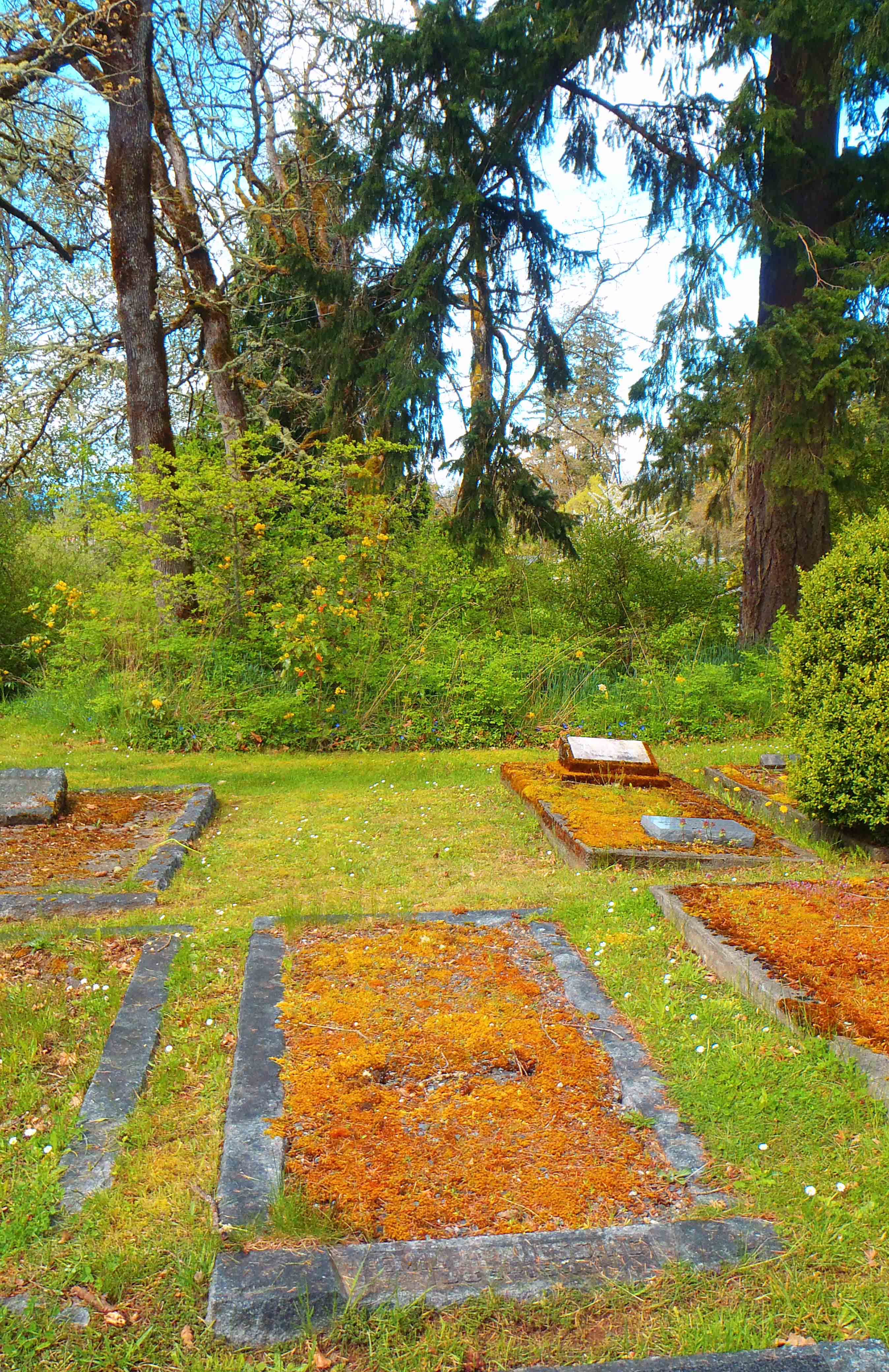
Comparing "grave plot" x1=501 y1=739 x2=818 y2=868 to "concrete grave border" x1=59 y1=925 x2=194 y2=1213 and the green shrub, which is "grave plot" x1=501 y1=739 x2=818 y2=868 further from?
the green shrub

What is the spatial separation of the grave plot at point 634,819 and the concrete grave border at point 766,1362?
2742 mm

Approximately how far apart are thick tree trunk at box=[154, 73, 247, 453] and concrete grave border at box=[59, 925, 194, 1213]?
830 cm

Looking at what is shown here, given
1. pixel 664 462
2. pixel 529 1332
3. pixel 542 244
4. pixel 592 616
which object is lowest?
pixel 529 1332

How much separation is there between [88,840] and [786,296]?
7.98 metres

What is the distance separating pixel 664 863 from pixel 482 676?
3.56 m

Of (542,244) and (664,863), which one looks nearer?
(664,863)

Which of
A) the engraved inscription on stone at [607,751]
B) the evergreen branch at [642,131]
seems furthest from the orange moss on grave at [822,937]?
the evergreen branch at [642,131]

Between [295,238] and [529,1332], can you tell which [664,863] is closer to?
[529,1332]

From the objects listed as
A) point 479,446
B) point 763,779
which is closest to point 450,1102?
point 763,779

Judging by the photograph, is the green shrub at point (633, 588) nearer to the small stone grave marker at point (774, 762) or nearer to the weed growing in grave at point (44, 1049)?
the small stone grave marker at point (774, 762)

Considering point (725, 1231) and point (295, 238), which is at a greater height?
point (295, 238)

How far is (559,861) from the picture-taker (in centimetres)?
484

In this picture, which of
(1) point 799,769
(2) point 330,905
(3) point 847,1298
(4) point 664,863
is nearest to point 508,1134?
(3) point 847,1298

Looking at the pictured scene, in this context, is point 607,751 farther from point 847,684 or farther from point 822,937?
point 822,937
